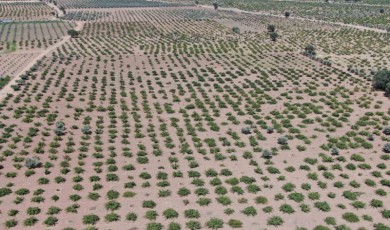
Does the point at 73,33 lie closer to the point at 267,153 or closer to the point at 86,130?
the point at 86,130

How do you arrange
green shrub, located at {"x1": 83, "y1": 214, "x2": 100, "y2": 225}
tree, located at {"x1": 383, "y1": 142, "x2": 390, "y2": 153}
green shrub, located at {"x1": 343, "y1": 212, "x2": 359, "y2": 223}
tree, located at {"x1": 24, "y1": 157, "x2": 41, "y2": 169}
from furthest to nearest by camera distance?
tree, located at {"x1": 383, "y1": 142, "x2": 390, "y2": 153} → tree, located at {"x1": 24, "y1": 157, "x2": 41, "y2": 169} → green shrub, located at {"x1": 343, "y1": 212, "x2": 359, "y2": 223} → green shrub, located at {"x1": 83, "y1": 214, "x2": 100, "y2": 225}

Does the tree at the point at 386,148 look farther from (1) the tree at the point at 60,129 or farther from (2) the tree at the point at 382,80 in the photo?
(1) the tree at the point at 60,129

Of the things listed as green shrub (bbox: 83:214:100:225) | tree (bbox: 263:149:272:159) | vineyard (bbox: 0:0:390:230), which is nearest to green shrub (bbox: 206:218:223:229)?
vineyard (bbox: 0:0:390:230)

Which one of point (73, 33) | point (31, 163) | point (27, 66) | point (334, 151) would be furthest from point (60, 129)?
point (73, 33)

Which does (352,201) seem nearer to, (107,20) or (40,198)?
(40,198)

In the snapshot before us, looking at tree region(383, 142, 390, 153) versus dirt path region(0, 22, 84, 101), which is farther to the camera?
dirt path region(0, 22, 84, 101)

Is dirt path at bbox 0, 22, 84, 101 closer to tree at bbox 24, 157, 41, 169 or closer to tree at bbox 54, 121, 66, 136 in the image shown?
tree at bbox 54, 121, 66, 136

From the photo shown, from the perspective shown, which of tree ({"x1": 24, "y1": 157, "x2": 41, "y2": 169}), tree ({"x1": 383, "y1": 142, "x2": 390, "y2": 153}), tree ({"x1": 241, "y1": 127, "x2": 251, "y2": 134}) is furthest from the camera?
tree ({"x1": 241, "y1": 127, "x2": 251, "y2": 134})

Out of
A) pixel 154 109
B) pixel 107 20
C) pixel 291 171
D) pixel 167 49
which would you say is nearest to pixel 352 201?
pixel 291 171
